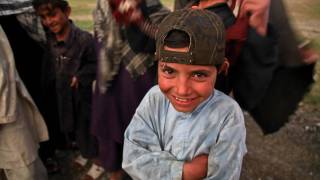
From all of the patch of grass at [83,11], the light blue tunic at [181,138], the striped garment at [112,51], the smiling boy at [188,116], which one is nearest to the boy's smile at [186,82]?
the smiling boy at [188,116]

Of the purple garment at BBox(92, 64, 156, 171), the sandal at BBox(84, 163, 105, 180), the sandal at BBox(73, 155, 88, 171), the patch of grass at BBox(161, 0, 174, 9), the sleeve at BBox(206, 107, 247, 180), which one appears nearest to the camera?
the sleeve at BBox(206, 107, 247, 180)

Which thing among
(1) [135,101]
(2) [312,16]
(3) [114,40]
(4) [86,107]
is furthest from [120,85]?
(2) [312,16]

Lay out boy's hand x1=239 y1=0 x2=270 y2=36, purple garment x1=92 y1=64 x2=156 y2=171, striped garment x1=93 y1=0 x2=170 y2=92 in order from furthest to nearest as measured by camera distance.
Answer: purple garment x1=92 y1=64 x2=156 y2=171 < striped garment x1=93 y1=0 x2=170 y2=92 < boy's hand x1=239 y1=0 x2=270 y2=36

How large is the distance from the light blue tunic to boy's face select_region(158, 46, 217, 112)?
105 millimetres

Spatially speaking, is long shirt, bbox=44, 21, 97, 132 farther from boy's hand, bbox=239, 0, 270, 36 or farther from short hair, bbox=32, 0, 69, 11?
boy's hand, bbox=239, 0, 270, 36

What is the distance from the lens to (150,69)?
2215 mm

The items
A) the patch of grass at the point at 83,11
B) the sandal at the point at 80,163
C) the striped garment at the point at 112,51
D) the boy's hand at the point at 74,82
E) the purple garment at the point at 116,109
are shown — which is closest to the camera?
the striped garment at the point at 112,51

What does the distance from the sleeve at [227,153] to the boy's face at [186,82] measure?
0.16 meters

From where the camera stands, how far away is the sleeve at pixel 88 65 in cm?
286

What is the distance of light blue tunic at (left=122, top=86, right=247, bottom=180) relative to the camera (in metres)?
1.48

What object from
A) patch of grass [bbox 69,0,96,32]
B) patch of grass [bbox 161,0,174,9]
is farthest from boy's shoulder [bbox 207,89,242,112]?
patch of grass [bbox 161,0,174,9]

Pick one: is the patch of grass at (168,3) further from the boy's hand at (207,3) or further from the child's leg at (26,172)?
the boy's hand at (207,3)

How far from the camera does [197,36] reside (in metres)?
1.33

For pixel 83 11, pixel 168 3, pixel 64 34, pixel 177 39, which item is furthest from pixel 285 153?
pixel 83 11
